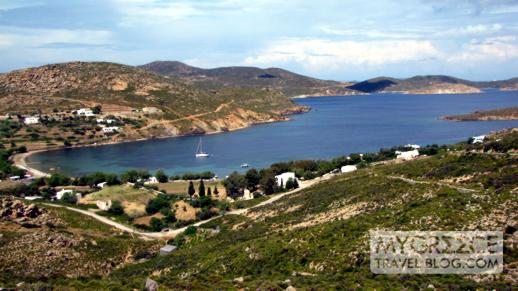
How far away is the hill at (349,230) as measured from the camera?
20500 mm

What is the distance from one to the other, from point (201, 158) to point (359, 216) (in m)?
82.9

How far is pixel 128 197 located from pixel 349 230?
1638 inches

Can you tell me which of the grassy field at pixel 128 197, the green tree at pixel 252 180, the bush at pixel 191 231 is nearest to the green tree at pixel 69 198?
the grassy field at pixel 128 197

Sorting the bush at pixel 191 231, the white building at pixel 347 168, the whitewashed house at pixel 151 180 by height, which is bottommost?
the whitewashed house at pixel 151 180

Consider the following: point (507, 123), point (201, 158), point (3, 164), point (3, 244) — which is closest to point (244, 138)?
point (201, 158)

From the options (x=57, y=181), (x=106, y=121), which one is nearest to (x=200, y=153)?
(x=106, y=121)

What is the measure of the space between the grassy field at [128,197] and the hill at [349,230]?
15.6m

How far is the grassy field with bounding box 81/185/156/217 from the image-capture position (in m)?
59.9

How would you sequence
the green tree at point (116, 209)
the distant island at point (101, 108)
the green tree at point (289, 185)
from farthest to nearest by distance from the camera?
the distant island at point (101, 108)
the green tree at point (289, 185)
the green tree at point (116, 209)

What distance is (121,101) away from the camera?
543 ft

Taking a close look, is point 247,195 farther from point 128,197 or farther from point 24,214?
point 24,214

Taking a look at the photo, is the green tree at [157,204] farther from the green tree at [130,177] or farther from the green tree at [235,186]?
the green tree at [130,177]

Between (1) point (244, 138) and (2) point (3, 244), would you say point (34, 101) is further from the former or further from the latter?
(2) point (3, 244)

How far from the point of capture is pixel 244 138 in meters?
143
